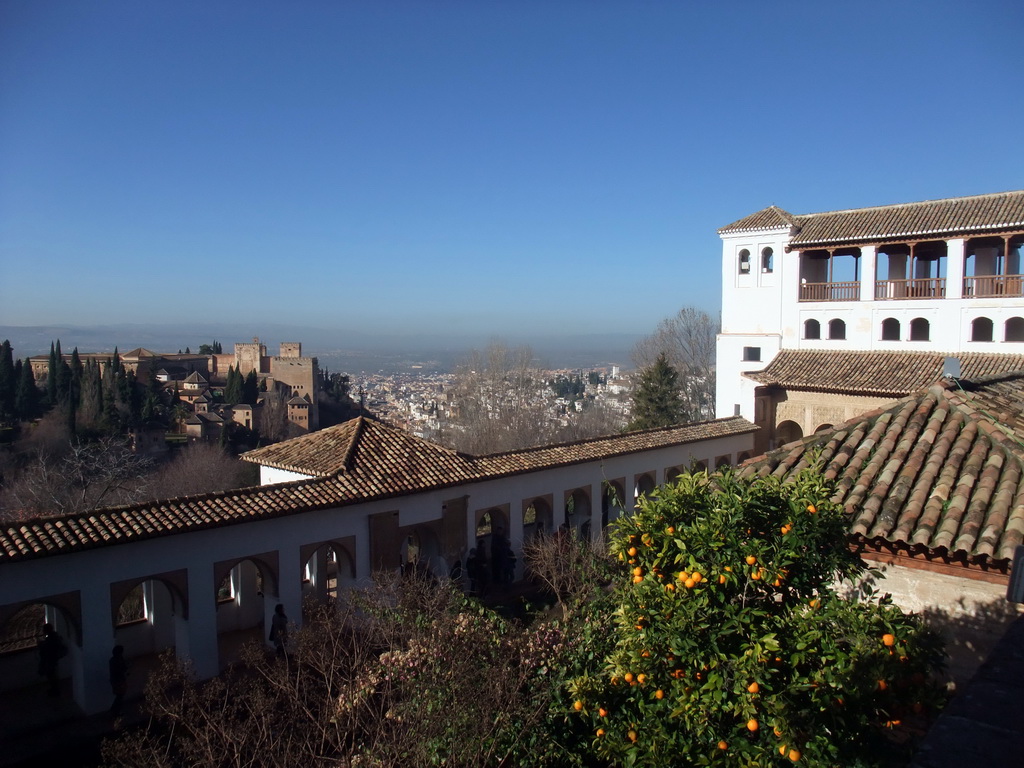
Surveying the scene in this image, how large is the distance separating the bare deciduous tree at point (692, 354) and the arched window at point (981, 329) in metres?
19.3

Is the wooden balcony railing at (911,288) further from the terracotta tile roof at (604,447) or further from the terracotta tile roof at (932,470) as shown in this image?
the terracotta tile roof at (932,470)

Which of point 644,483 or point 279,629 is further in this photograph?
point 644,483

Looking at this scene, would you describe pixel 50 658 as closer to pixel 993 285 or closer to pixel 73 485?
pixel 993 285

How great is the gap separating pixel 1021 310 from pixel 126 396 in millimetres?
50533

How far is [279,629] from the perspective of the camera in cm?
1073

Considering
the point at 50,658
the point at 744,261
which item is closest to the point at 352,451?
the point at 50,658

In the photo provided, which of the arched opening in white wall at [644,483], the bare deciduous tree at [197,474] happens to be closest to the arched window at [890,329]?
the arched opening in white wall at [644,483]

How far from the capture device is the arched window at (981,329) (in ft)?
64.1

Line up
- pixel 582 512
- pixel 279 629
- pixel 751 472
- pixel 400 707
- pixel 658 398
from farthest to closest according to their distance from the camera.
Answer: pixel 658 398, pixel 582 512, pixel 279 629, pixel 751 472, pixel 400 707

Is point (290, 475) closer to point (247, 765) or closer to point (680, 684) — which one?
point (247, 765)

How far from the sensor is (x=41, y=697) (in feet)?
33.4

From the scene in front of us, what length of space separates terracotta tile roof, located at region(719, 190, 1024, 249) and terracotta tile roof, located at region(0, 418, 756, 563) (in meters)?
8.12

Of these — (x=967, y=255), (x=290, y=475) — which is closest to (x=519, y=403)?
(x=967, y=255)

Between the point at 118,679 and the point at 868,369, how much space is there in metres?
17.9
